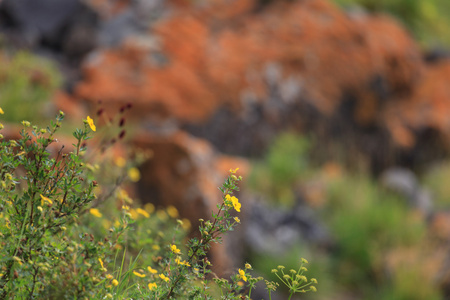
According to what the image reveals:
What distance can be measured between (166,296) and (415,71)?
29.8 feet

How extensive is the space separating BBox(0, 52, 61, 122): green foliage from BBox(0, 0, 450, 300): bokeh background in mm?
22

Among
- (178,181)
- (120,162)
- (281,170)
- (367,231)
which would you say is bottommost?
(120,162)

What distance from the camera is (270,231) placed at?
6172 millimetres

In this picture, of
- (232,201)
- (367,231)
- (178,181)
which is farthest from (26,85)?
(232,201)

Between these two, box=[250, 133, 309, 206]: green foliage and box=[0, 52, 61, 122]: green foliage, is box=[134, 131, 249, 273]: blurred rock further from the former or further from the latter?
box=[250, 133, 309, 206]: green foliage

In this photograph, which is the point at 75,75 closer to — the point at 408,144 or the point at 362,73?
the point at 362,73

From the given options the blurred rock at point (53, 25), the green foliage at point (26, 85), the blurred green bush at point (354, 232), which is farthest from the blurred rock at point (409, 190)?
the green foliage at point (26, 85)

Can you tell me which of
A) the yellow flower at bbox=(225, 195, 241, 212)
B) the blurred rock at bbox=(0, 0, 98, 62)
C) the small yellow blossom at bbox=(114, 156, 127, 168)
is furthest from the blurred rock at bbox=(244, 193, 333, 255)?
the yellow flower at bbox=(225, 195, 241, 212)

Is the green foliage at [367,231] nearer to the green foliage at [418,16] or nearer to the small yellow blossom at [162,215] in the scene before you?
the small yellow blossom at [162,215]

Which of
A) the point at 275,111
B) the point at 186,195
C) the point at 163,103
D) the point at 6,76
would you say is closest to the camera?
the point at 186,195

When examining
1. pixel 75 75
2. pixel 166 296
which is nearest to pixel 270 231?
pixel 75 75

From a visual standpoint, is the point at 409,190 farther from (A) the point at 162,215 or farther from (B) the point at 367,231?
(A) the point at 162,215

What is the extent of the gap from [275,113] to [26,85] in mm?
3771

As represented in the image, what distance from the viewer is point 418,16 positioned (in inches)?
468
